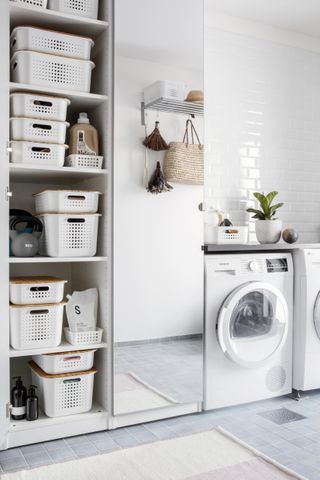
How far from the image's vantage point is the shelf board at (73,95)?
270 centimetres

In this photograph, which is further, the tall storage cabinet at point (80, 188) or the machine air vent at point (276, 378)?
the machine air vent at point (276, 378)

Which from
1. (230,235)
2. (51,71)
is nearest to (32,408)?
(230,235)

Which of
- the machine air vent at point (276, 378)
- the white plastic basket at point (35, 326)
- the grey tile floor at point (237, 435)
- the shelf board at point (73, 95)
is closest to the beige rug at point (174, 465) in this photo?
the grey tile floor at point (237, 435)

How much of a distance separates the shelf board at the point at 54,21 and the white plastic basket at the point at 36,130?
56 centimetres

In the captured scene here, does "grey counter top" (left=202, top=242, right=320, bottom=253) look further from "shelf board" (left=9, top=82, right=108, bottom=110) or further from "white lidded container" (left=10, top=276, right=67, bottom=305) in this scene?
"shelf board" (left=9, top=82, right=108, bottom=110)

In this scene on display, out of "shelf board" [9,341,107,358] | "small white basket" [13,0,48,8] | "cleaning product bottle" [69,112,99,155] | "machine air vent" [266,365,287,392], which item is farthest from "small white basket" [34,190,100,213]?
"machine air vent" [266,365,287,392]

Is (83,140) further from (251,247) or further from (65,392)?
(65,392)

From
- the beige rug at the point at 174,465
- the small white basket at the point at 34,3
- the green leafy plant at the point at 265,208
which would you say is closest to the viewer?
the beige rug at the point at 174,465

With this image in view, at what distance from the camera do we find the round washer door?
3.15 m

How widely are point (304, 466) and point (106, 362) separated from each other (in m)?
1.16

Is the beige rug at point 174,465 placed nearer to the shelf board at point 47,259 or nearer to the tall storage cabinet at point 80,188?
the tall storage cabinet at point 80,188

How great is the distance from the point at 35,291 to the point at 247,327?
1.35m

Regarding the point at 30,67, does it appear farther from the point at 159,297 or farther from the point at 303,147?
the point at 303,147

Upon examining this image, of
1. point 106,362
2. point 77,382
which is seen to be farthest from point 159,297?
point 77,382
